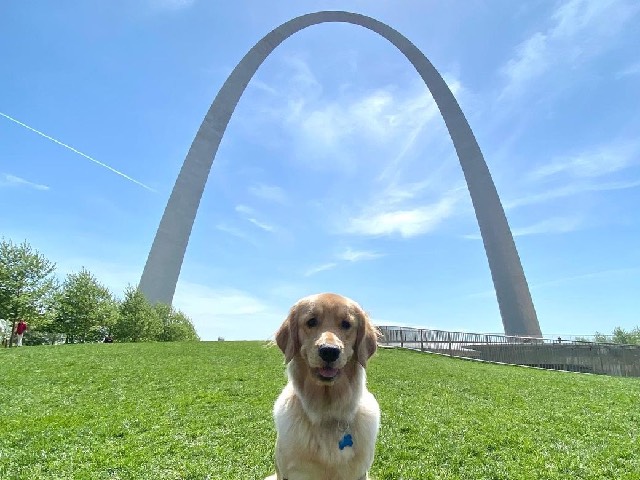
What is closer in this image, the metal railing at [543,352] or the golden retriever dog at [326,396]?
the golden retriever dog at [326,396]

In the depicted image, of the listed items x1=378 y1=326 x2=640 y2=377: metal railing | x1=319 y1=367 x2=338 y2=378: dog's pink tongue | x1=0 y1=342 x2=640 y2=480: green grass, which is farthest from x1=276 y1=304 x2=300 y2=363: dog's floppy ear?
x1=378 y1=326 x2=640 y2=377: metal railing

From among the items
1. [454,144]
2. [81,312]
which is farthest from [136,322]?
[454,144]

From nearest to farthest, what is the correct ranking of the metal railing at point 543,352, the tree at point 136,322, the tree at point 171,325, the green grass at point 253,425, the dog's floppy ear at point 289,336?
the dog's floppy ear at point 289,336 → the green grass at point 253,425 → the metal railing at point 543,352 → the tree at point 136,322 → the tree at point 171,325

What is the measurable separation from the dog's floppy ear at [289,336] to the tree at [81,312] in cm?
3693

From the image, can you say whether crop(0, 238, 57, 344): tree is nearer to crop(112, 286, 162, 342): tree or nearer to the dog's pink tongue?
crop(112, 286, 162, 342): tree

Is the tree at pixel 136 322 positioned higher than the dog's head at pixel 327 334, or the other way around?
the tree at pixel 136 322

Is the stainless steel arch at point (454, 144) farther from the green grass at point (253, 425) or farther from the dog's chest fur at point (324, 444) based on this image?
the dog's chest fur at point (324, 444)

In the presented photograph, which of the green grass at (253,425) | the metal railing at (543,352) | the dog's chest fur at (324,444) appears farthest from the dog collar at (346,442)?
the metal railing at (543,352)

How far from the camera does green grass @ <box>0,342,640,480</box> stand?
5875 mm

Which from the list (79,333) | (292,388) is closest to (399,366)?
(292,388)

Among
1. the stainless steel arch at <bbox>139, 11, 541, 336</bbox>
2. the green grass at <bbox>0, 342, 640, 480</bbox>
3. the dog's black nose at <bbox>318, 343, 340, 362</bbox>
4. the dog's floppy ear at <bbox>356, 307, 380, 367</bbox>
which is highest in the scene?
the stainless steel arch at <bbox>139, 11, 541, 336</bbox>

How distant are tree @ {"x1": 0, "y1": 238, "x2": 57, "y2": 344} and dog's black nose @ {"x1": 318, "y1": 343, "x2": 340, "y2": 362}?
38.0 meters

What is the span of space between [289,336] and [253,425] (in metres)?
4.52

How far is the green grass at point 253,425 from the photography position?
5.88 metres
